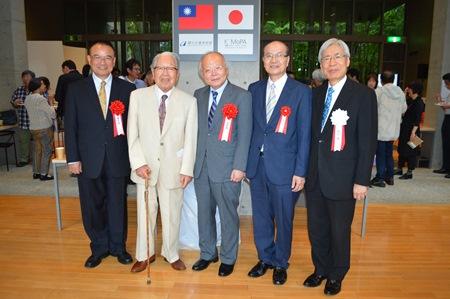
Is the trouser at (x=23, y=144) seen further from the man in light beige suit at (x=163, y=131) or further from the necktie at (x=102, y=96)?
the man in light beige suit at (x=163, y=131)

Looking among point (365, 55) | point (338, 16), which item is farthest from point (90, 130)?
point (365, 55)

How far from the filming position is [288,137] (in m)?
2.66

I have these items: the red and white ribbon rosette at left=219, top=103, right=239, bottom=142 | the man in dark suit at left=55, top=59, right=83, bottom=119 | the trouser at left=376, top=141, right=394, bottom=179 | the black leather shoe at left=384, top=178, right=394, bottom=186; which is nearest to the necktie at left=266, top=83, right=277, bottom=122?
the red and white ribbon rosette at left=219, top=103, right=239, bottom=142

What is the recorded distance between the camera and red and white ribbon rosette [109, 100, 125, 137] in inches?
113

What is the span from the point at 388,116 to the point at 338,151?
358 cm

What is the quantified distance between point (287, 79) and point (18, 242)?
117 inches

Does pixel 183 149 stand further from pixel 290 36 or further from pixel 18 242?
pixel 290 36

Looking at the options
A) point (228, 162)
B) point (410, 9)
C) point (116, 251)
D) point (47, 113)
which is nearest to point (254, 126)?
point (228, 162)

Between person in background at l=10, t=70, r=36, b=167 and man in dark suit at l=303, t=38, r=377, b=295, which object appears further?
person in background at l=10, t=70, r=36, b=167

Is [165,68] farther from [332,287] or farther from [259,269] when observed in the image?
[332,287]

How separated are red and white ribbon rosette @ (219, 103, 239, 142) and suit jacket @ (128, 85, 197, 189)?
23 centimetres

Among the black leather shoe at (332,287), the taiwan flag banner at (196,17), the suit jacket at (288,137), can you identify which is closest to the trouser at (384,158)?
the taiwan flag banner at (196,17)

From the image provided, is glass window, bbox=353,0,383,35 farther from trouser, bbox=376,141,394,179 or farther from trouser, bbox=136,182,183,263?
trouser, bbox=136,182,183,263

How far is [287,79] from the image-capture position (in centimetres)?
272
